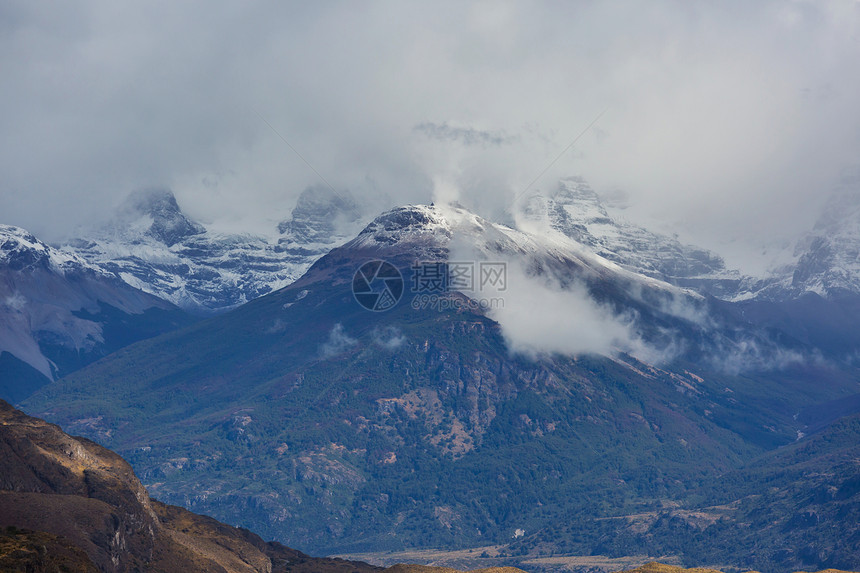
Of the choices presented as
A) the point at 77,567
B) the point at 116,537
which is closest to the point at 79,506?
the point at 116,537

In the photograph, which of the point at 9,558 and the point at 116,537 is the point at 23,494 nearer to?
the point at 116,537

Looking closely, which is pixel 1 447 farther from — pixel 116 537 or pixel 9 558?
pixel 9 558

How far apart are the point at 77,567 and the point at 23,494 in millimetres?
37298

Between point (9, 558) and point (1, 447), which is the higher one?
point (1, 447)

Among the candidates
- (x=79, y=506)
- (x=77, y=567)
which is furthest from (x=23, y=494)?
(x=77, y=567)

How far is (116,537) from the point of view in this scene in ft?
651

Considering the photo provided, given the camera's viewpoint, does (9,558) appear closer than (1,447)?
Yes

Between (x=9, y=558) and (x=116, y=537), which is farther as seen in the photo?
(x=116, y=537)

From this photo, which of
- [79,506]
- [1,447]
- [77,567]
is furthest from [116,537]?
[77,567]

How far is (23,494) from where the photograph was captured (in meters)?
190

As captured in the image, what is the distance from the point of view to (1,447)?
19788cm

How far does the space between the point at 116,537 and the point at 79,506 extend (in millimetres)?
8563

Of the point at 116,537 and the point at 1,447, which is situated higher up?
the point at 1,447

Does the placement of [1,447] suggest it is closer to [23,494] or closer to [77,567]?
[23,494]
